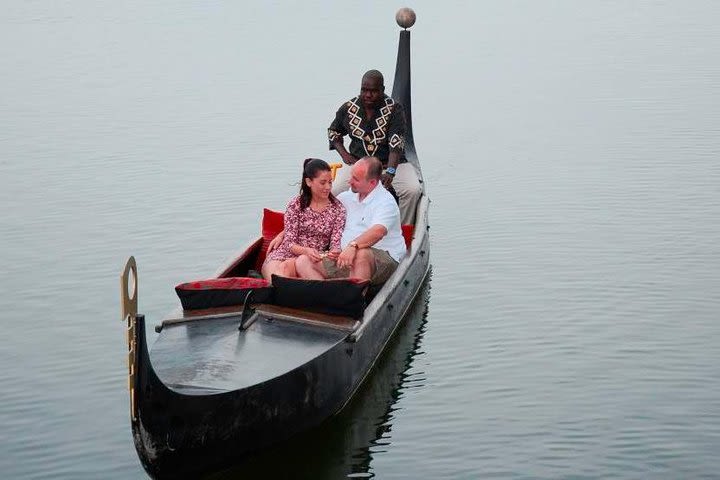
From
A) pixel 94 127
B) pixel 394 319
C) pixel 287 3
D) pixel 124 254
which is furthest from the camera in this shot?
pixel 287 3

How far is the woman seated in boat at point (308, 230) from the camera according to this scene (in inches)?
309

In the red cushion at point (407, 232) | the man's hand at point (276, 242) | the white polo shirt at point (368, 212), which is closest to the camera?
the white polo shirt at point (368, 212)

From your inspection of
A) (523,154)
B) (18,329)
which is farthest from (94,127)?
(18,329)

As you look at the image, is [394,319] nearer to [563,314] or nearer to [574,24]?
[563,314]

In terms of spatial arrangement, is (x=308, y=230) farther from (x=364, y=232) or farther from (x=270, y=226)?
(x=270, y=226)

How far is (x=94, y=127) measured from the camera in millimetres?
15891

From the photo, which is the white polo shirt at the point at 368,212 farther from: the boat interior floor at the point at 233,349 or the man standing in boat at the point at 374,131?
the man standing in boat at the point at 374,131

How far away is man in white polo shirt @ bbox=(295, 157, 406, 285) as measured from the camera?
25.7 feet

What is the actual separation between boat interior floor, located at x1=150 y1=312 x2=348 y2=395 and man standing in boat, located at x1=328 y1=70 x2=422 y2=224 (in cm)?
249

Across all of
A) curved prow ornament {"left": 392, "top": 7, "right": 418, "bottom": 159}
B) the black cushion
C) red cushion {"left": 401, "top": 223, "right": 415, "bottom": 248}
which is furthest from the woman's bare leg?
curved prow ornament {"left": 392, "top": 7, "right": 418, "bottom": 159}

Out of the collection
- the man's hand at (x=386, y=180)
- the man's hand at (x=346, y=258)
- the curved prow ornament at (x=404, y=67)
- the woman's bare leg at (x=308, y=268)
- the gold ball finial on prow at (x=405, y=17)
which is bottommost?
the woman's bare leg at (x=308, y=268)

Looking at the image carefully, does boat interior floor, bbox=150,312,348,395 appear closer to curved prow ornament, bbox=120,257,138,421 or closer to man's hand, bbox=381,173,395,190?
curved prow ornament, bbox=120,257,138,421

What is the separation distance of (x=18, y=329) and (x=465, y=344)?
2.96 metres

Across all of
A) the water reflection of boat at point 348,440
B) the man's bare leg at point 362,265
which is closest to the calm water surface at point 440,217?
the water reflection of boat at point 348,440
